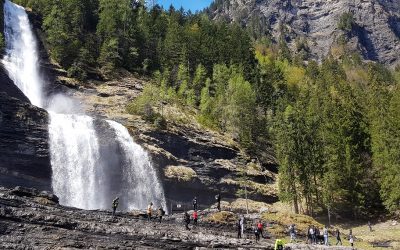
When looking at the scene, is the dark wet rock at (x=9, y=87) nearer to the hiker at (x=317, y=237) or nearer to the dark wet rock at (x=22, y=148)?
the dark wet rock at (x=22, y=148)

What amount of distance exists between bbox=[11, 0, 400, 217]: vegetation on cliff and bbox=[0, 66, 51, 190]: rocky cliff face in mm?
17203

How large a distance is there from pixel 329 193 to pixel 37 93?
4760cm

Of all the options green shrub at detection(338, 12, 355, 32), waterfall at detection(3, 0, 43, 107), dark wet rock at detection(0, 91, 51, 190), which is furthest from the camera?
green shrub at detection(338, 12, 355, 32)

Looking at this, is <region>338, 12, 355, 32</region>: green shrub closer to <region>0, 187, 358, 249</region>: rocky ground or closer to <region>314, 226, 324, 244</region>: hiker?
<region>314, 226, 324, 244</region>: hiker

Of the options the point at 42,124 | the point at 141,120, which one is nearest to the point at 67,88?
the point at 141,120

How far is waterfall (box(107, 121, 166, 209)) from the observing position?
179ft

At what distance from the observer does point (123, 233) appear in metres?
29.8

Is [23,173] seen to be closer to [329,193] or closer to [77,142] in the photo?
[77,142]

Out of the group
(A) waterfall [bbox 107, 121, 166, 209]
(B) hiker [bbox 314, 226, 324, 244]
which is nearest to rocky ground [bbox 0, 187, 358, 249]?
(B) hiker [bbox 314, 226, 324, 244]

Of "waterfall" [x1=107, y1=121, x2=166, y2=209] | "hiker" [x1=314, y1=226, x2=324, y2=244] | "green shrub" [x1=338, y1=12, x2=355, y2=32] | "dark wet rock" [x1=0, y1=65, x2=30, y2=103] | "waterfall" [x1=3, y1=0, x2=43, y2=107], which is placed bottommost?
"hiker" [x1=314, y1=226, x2=324, y2=244]

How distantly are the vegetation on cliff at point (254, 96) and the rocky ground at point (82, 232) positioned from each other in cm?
2543

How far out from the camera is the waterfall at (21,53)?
73438mm

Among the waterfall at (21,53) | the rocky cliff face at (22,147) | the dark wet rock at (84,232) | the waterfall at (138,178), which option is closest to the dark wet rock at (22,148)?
the rocky cliff face at (22,147)

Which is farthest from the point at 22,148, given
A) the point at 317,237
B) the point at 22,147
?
the point at 317,237
